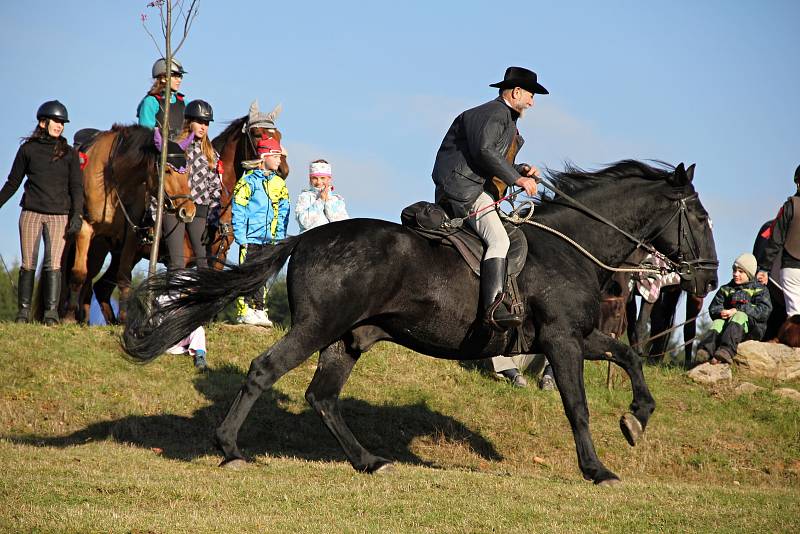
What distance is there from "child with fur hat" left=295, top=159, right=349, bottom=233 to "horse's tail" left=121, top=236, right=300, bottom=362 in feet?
15.5

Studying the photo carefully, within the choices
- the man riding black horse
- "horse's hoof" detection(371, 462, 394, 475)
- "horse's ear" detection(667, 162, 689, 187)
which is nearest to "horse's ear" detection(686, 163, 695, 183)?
"horse's ear" detection(667, 162, 689, 187)

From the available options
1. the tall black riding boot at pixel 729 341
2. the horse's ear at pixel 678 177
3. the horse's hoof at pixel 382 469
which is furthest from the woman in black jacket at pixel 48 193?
the tall black riding boot at pixel 729 341

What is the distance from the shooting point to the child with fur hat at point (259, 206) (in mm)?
13789

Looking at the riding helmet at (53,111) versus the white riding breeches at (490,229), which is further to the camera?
the riding helmet at (53,111)

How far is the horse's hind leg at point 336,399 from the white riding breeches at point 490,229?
162cm

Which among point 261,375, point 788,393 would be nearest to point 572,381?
point 261,375

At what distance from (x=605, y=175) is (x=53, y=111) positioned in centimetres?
754

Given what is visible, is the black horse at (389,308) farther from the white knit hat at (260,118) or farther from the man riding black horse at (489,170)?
the white knit hat at (260,118)

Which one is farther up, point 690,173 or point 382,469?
point 690,173

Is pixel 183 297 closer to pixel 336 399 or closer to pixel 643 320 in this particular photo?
pixel 336 399

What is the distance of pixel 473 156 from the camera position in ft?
30.3

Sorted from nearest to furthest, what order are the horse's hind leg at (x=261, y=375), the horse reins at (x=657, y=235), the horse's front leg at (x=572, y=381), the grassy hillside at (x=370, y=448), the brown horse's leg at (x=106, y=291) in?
the grassy hillside at (x=370, y=448) < the horse's hind leg at (x=261, y=375) < the horse's front leg at (x=572, y=381) < the horse reins at (x=657, y=235) < the brown horse's leg at (x=106, y=291)

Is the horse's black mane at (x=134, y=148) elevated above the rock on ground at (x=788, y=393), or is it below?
above

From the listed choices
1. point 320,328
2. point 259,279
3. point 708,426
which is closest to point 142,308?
point 259,279
